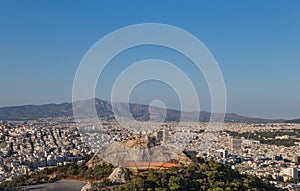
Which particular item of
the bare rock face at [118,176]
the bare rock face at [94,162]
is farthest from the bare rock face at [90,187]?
the bare rock face at [94,162]

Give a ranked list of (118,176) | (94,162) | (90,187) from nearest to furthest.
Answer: (90,187)
(118,176)
(94,162)

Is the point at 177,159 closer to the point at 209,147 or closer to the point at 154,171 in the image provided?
the point at 154,171

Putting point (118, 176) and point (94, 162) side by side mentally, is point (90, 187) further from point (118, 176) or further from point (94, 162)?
point (94, 162)

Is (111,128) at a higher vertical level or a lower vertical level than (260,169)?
higher

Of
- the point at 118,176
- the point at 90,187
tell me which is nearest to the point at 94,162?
the point at 118,176

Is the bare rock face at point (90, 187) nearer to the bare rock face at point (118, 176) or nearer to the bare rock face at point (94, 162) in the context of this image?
the bare rock face at point (118, 176)

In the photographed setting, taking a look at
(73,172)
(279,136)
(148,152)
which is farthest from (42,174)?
(279,136)

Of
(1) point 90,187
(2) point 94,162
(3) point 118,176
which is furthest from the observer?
(2) point 94,162

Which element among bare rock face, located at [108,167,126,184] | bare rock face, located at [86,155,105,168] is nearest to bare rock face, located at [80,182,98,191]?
bare rock face, located at [108,167,126,184]

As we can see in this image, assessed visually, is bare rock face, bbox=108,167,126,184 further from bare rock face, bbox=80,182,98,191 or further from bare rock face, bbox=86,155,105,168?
bare rock face, bbox=86,155,105,168
